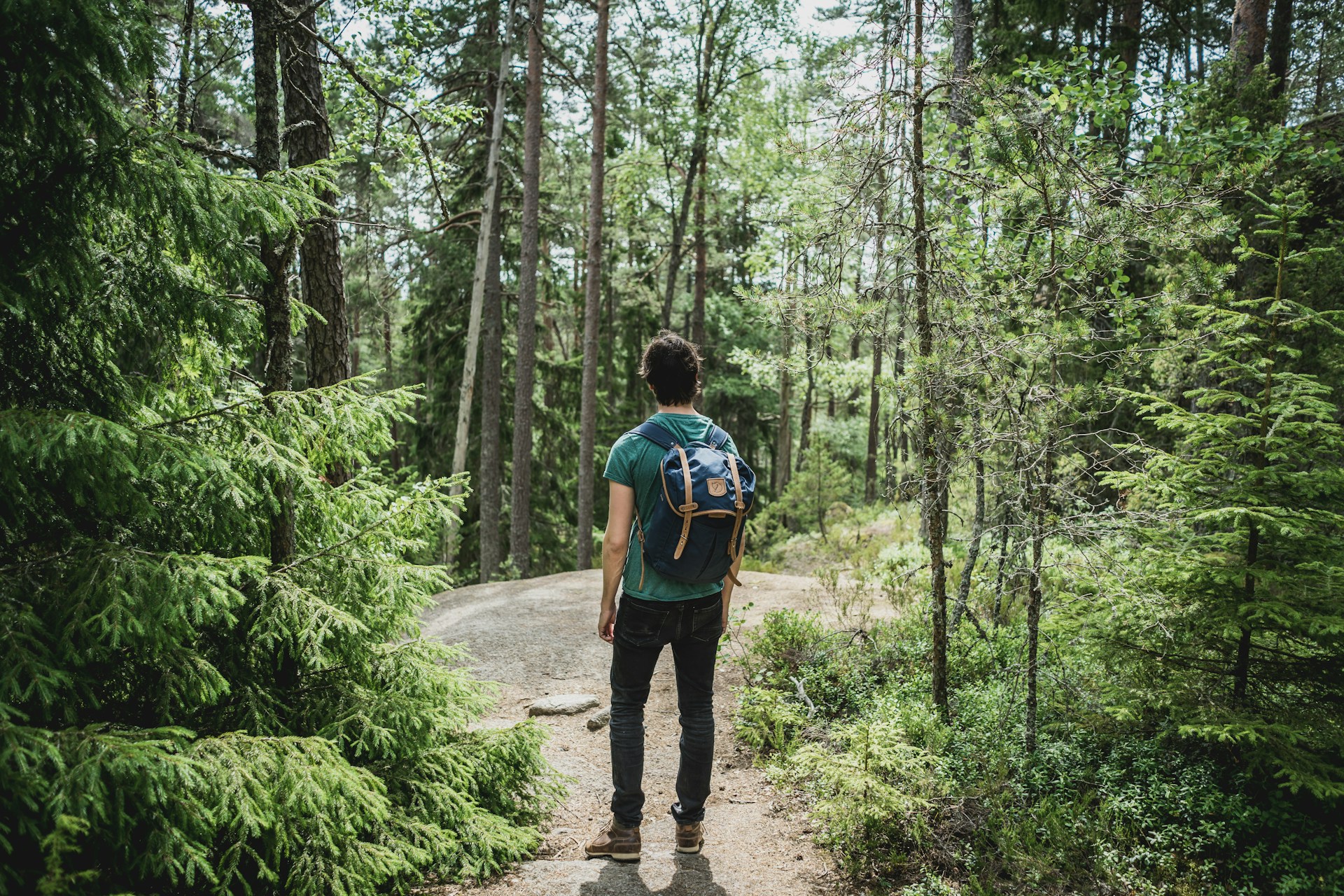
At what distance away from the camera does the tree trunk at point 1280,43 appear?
25.9 feet

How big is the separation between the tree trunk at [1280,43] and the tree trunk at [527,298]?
10.2 m

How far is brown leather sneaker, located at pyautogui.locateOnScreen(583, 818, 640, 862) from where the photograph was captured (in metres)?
3.46

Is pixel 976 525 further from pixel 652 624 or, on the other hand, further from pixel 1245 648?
pixel 652 624

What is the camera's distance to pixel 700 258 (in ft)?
52.7

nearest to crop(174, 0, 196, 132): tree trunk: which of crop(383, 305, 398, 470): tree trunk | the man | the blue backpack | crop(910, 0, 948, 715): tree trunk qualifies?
the man

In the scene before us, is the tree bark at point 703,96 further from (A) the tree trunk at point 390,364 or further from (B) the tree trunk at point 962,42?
(A) the tree trunk at point 390,364

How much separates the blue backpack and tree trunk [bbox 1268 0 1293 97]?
8.25 m

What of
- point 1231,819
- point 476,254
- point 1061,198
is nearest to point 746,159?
point 476,254

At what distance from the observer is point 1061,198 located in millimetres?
4336

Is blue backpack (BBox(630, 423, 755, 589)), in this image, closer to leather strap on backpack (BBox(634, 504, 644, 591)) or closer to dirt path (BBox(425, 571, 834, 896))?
leather strap on backpack (BBox(634, 504, 644, 591))

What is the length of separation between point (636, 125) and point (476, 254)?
4.85 m

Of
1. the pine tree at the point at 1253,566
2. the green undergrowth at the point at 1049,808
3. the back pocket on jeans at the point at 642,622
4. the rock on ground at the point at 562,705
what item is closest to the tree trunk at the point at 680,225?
the rock on ground at the point at 562,705

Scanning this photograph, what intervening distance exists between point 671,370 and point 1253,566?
3.50m

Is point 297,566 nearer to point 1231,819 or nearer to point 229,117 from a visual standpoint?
point 1231,819
